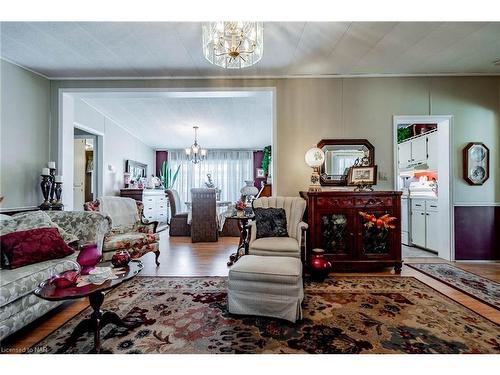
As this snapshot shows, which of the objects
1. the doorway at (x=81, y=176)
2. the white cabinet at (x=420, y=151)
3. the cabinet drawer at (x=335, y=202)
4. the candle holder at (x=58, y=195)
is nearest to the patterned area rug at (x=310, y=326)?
the cabinet drawer at (x=335, y=202)

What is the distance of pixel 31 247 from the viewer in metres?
2.11

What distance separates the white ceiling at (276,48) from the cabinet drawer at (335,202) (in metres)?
1.87

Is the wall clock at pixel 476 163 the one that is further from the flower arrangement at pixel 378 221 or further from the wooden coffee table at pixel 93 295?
the wooden coffee table at pixel 93 295

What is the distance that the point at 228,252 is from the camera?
435cm

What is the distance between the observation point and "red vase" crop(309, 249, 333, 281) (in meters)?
2.84

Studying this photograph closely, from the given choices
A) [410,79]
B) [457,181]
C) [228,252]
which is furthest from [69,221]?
[457,181]

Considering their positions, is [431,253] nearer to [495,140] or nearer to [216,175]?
[495,140]

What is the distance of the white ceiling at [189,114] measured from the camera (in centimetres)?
404

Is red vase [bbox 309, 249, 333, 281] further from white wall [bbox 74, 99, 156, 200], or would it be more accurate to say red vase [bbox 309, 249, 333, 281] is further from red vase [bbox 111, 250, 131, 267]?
white wall [bbox 74, 99, 156, 200]

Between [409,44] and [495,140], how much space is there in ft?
7.34

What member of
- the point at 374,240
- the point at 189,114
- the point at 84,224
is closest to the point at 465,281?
the point at 374,240

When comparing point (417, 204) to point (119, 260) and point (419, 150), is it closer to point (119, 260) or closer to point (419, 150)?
point (419, 150)

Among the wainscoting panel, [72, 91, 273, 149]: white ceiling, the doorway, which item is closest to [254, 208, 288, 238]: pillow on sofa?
[72, 91, 273, 149]: white ceiling

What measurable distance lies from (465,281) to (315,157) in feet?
7.60
